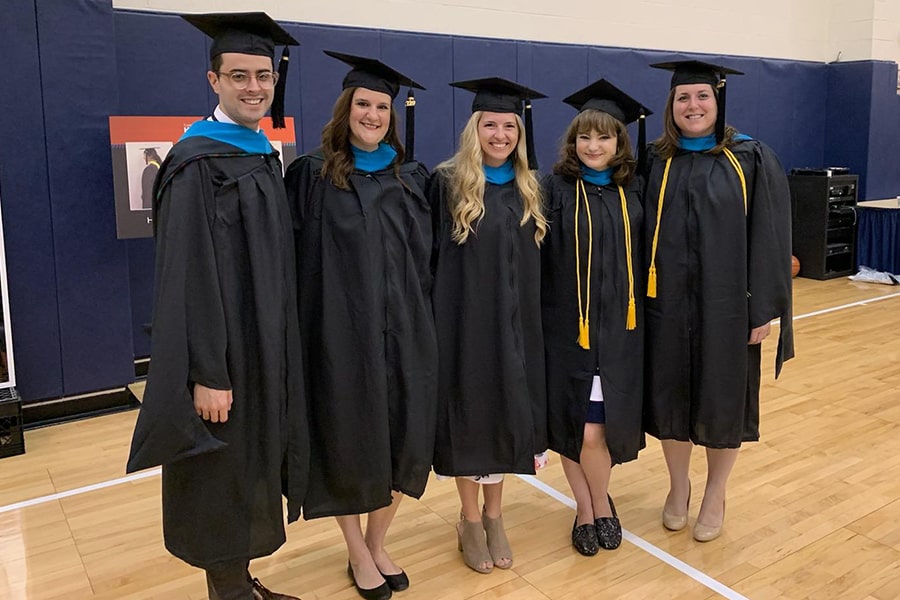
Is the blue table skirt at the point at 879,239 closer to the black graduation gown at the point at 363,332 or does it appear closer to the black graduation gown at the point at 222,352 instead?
the black graduation gown at the point at 363,332

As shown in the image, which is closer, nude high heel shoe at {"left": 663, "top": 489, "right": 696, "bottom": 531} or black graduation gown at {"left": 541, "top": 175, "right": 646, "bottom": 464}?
black graduation gown at {"left": 541, "top": 175, "right": 646, "bottom": 464}

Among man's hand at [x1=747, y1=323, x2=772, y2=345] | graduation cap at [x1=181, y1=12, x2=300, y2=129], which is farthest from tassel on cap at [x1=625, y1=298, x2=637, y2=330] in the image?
graduation cap at [x1=181, y1=12, x2=300, y2=129]

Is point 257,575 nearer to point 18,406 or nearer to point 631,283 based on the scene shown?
point 631,283

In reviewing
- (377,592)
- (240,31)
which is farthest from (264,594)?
(240,31)

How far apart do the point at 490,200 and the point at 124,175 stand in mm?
2759

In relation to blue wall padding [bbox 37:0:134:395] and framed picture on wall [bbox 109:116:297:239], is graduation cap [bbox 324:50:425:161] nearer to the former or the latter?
framed picture on wall [bbox 109:116:297:239]

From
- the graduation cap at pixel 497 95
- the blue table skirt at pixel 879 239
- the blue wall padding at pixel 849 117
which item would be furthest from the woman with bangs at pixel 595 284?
the blue wall padding at pixel 849 117

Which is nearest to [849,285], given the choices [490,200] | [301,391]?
[490,200]

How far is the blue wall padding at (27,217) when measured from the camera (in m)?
4.05

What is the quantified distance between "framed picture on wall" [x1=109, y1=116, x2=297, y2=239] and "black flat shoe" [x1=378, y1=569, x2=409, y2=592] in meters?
2.68

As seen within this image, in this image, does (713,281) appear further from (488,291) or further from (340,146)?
(340,146)

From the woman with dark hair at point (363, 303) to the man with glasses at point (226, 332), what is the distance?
12 cm

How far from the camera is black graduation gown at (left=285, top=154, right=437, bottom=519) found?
228 cm

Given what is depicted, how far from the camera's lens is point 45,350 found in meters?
4.33
